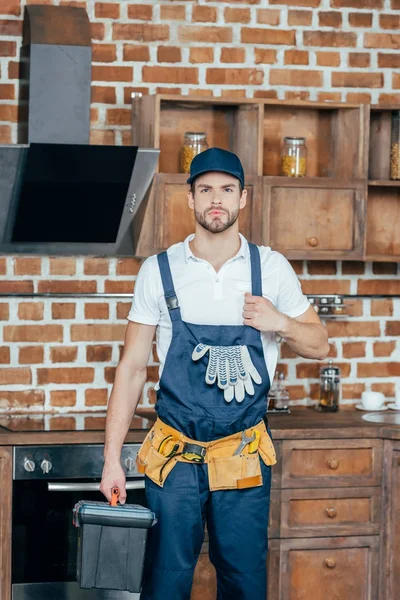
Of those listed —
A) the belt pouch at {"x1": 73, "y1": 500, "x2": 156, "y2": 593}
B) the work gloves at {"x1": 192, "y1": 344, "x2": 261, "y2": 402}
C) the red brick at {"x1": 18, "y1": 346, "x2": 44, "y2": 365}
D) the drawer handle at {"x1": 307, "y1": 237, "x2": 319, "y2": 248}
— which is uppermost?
the drawer handle at {"x1": 307, "y1": 237, "x2": 319, "y2": 248}

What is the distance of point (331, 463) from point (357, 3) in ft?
6.62

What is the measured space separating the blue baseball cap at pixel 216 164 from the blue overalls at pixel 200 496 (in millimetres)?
324

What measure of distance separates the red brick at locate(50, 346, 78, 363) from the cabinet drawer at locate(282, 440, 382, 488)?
1.01 metres

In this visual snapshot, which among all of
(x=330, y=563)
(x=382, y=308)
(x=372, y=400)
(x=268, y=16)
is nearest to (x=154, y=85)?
Result: (x=268, y=16)

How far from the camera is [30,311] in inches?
170

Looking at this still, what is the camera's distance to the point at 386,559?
405cm

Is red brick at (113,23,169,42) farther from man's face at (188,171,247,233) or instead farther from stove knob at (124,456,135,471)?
stove knob at (124,456,135,471)

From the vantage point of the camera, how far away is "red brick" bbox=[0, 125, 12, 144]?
4238 mm

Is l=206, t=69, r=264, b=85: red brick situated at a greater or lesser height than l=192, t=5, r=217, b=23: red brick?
lesser

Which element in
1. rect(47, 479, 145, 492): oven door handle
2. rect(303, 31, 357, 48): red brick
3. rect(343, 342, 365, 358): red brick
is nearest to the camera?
rect(47, 479, 145, 492): oven door handle

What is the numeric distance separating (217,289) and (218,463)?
0.53 m

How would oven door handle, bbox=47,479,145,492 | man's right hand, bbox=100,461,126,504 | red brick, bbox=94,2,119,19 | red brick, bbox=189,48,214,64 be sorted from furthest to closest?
red brick, bbox=189,48,214,64
red brick, bbox=94,2,119,19
oven door handle, bbox=47,479,145,492
man's right hand, bbox=100,461,126,504

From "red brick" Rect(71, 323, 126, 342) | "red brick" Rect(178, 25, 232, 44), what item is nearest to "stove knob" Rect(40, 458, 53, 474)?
"red brick" Rect(71, 323, 126, 342)

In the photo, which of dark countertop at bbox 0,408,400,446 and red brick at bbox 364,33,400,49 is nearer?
dark countertop at bbox 0,408,400,446
